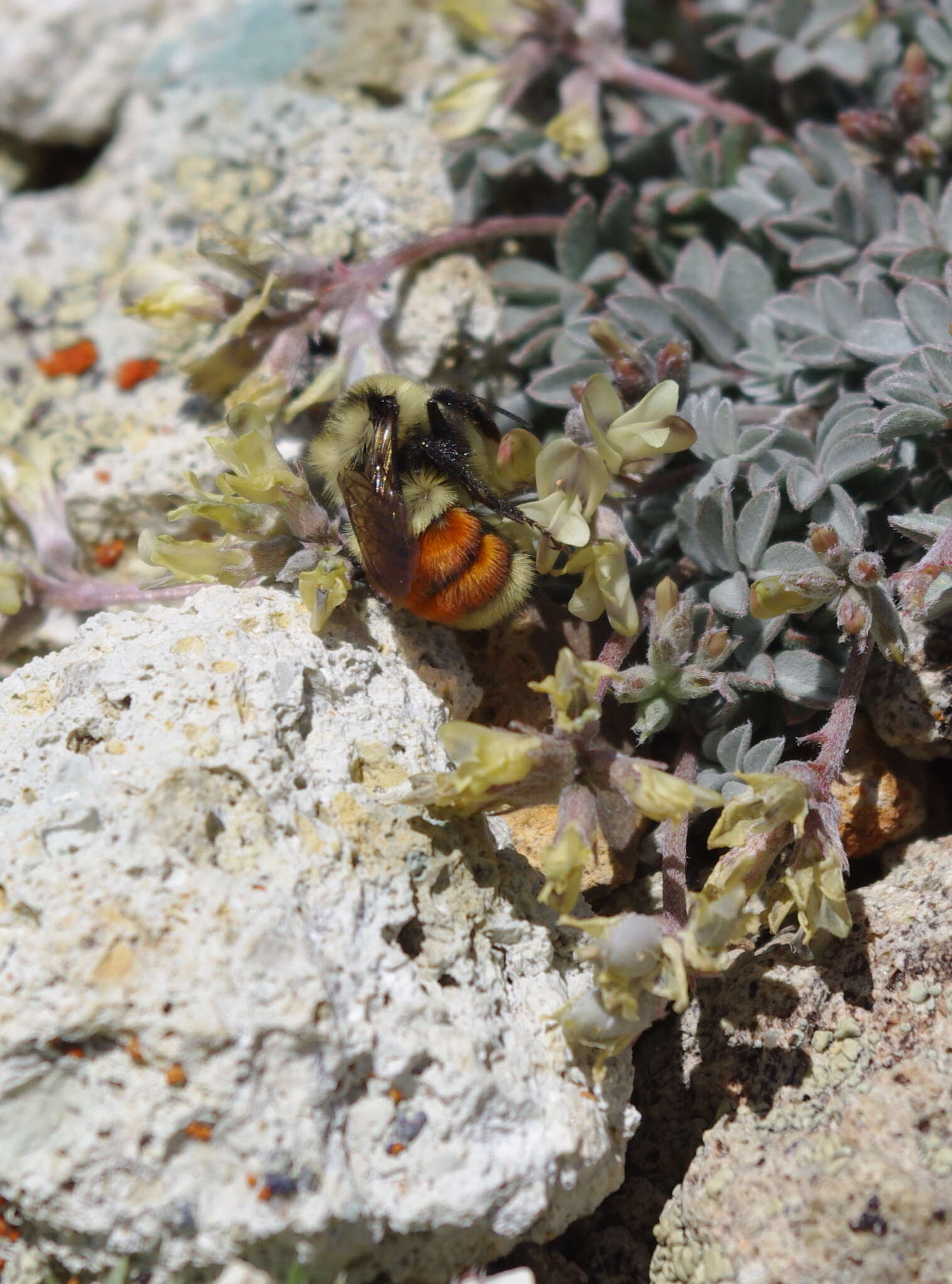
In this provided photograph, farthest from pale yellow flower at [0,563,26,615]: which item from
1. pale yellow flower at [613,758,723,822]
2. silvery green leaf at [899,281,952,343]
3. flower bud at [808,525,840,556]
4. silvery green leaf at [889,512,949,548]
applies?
silvery green leaf at [899,281,952,343]

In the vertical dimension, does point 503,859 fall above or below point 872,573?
below

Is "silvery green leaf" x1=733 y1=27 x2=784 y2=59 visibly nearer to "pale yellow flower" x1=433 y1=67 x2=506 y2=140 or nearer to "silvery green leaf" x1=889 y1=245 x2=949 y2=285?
"pale yellow flower" x1=433 y1=67 x2=506 y2=140

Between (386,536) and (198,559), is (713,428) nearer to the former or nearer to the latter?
(386,536)

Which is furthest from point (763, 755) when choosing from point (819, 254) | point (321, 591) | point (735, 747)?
point (819, 254)

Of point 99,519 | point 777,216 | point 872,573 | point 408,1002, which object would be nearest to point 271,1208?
point 408,1002

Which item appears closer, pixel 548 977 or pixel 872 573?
pixel 548 977

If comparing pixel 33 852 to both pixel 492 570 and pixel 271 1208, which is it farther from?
pixel 492 570
